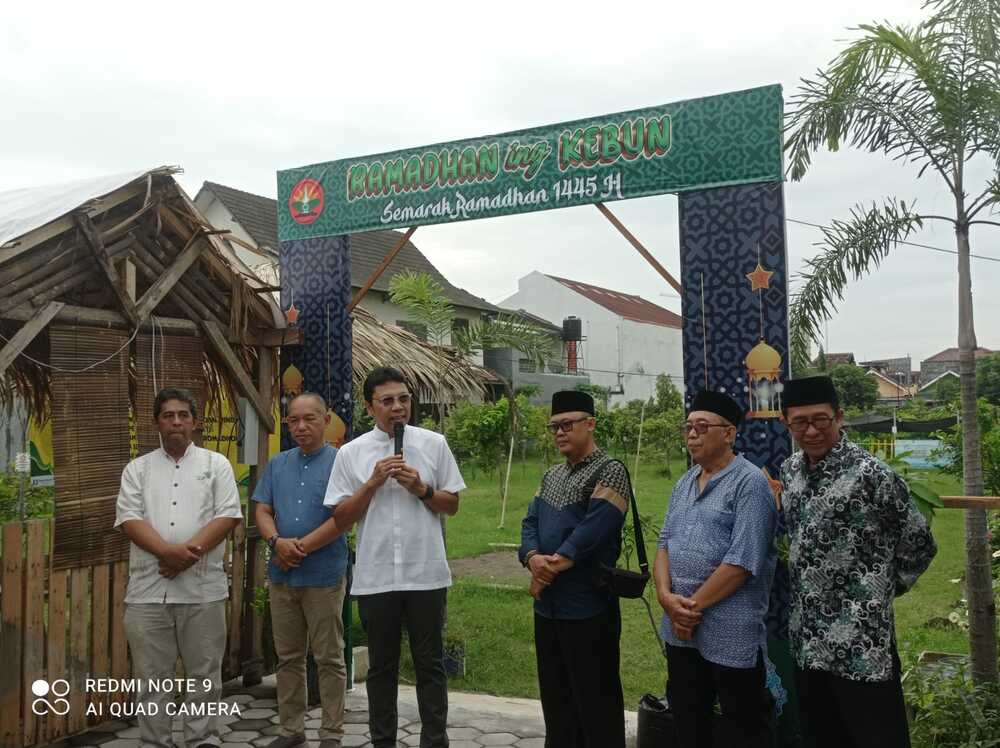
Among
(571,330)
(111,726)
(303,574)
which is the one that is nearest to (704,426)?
(303,574)

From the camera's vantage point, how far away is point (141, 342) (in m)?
4.96

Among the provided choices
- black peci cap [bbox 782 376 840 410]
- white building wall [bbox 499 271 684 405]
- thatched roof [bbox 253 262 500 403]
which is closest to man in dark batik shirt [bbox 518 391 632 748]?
black peci cap [bbox 782 376 840 410]

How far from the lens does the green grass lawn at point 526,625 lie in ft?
18.0

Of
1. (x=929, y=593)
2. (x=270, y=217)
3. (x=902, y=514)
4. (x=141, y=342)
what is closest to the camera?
(x=902, y=514)

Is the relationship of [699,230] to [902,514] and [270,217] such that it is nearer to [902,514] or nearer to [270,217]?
[902,514]

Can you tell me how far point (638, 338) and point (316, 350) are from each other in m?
29.2

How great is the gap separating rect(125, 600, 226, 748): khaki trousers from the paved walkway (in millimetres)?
462

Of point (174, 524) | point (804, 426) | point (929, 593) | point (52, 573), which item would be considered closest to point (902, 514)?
point (804, 426)

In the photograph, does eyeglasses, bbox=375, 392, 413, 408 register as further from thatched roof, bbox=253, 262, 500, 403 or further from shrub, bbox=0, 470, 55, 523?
shrub, bbox=0, 470, 55, 523

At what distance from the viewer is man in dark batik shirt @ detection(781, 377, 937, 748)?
2.76 metres

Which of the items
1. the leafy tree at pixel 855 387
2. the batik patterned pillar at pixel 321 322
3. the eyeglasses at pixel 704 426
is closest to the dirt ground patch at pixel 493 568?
the batik patterned pillar at pixel 321 322

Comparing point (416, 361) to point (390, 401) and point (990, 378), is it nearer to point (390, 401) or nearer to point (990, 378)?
point (390, 401)

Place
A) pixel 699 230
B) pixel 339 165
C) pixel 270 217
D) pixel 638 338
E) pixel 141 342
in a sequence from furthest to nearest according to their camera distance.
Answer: pixel 638 338 → pixel 270 217 → pixel 339 165 → pixel 141 342 → pixel 699 230

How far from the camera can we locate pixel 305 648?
4.25 metres
